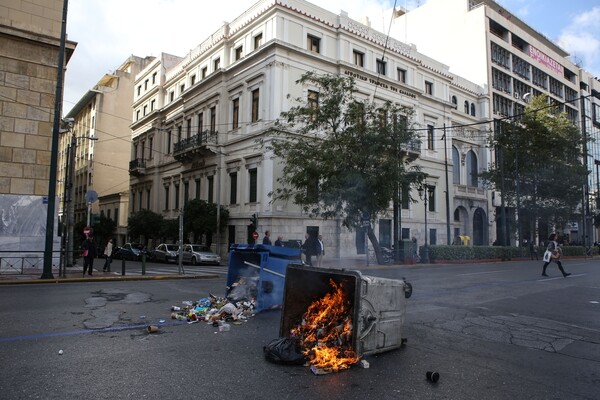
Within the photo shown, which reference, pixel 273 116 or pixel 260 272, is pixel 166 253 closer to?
pixel 273 116

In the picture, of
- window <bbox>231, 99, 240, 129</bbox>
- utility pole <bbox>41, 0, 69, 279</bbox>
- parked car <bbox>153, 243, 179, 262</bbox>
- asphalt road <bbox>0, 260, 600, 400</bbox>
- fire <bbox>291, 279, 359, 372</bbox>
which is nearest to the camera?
asphalt road <bbox>0, 260, 600, 400</bbox>

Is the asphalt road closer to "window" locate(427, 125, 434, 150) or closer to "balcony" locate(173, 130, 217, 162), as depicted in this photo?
"balcony" locate(173, 130, 217, 162)

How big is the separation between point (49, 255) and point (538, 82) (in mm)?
56478

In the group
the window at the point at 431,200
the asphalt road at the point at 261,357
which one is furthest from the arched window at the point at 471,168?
the asphalt road at the point at 261,357

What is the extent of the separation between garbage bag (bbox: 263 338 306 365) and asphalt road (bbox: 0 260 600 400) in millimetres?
81

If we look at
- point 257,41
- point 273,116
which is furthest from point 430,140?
point 257,41

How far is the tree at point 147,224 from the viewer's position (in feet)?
118

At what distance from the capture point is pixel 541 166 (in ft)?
117

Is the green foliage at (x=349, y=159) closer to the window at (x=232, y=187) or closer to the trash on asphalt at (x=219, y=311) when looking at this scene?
→ the window at (x=232, y=187)

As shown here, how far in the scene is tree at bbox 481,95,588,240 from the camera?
116 feet

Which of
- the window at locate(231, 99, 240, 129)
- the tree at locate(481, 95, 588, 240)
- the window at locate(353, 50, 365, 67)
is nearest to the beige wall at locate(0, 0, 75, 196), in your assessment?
the window at locate(231, 99, 240, 129)

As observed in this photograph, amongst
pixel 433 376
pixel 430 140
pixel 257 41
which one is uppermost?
pixel 257 41

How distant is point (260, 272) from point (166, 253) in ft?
73.1

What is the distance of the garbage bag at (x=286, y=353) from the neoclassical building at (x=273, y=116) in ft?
64.6
